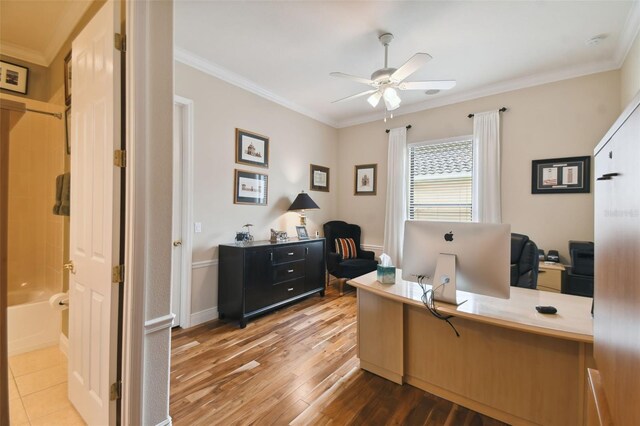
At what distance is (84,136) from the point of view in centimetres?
168

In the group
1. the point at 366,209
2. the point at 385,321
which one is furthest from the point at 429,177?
the point at 385,321

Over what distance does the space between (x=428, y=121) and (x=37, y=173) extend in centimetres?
506

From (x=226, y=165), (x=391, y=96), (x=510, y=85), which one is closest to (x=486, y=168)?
(x=510, y=85)

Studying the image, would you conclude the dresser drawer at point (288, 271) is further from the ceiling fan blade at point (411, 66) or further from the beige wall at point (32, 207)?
the ceiling fan blade at point (411, 66)

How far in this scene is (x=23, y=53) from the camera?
2.75 metres

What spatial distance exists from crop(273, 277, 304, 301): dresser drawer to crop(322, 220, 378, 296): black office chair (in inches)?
28.0

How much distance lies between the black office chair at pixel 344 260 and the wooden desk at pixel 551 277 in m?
2.10

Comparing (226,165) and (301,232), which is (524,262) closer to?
(301,232)

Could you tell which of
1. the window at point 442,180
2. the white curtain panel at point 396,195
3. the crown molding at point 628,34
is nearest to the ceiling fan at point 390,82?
the crown molding at point 628,34

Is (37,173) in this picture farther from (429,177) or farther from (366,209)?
(429,177)

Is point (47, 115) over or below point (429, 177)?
over

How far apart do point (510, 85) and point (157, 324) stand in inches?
181

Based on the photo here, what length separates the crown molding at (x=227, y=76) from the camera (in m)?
3.00

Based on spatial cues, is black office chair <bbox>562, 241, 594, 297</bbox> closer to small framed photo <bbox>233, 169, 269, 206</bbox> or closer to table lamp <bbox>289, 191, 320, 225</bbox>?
table lamp <bbox>289, 191, 320, 225</bbox>
